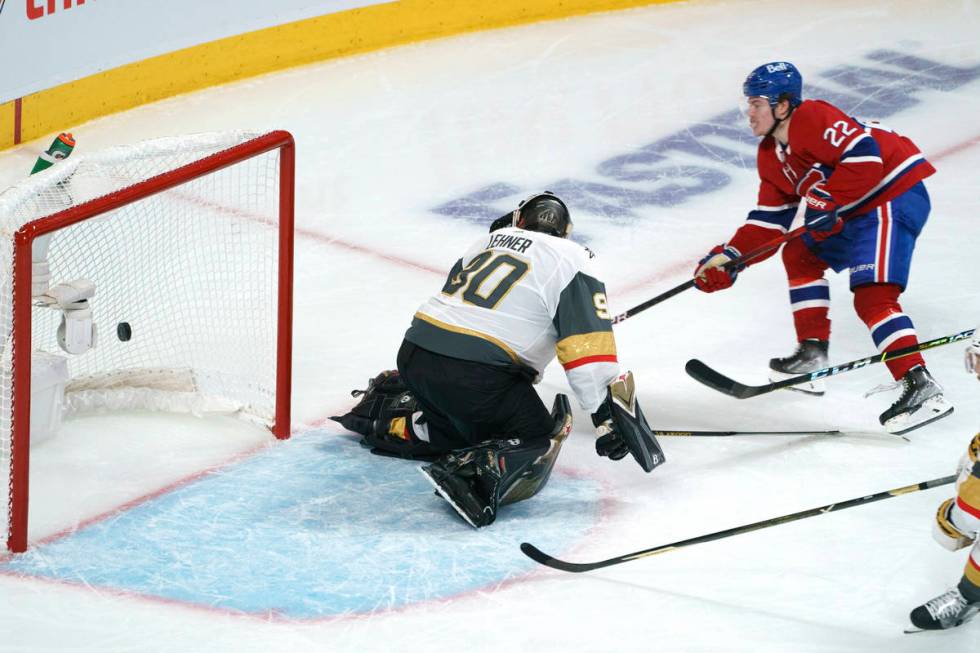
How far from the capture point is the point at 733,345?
4.16m

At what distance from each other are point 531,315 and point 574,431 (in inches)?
22.4

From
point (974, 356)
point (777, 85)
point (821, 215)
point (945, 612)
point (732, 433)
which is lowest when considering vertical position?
point (732, 433)

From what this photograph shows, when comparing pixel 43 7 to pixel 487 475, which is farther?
pixel 43 7

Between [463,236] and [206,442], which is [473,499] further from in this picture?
[463,236]

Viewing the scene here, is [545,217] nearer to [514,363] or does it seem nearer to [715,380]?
[514,363]

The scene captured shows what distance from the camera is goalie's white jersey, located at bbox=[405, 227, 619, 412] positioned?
3.08 meters

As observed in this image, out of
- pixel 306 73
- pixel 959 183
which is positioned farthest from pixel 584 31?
pixel 959 183

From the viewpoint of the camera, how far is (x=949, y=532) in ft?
8.67

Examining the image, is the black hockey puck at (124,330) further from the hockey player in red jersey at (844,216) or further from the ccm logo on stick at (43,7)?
the ccm logo on stick at (43,7)

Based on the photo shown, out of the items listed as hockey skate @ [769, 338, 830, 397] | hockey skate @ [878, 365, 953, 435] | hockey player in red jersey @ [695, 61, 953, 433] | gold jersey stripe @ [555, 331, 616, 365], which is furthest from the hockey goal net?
hockey skate @ [878, 365, 953, 435]

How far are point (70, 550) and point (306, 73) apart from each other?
3.65m

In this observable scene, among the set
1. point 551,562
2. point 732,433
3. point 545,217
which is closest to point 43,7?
point 545,217

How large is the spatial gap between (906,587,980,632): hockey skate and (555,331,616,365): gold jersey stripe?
82 cm

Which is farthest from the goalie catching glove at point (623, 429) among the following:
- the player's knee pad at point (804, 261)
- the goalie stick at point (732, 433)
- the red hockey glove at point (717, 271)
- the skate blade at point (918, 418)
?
the player's knee pad at point (804, 261)
